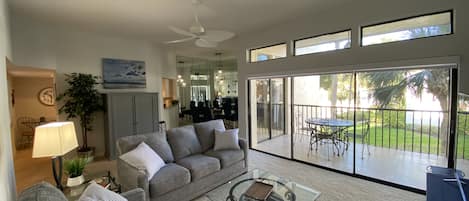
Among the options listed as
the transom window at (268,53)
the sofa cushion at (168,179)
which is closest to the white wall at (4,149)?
the sofa cushion at (168,179)

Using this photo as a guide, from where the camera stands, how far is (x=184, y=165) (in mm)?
3016

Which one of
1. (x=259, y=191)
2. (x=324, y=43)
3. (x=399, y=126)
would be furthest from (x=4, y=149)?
(x=399, y=126)

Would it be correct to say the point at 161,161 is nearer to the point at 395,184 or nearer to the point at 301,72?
the point at 301,72

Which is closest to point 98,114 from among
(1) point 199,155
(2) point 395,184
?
(1) point 199,155

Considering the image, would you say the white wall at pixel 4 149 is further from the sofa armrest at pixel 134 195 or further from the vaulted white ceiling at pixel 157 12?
the vaulted white ceiling at pixel 157 12

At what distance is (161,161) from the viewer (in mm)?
2885

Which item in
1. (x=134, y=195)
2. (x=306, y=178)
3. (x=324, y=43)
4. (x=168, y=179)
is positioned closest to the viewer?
(x=134, y=195)

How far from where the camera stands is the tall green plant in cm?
452

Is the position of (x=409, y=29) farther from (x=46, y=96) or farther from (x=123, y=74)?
(x=46, y=96)

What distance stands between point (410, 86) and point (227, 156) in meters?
3.36

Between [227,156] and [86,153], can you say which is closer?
[227,156]

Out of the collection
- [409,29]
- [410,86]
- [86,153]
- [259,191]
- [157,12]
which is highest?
[157,12]

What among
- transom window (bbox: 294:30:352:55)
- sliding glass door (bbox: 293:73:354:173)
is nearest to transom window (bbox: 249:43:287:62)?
transom window (bbox: 294:30:352:55)

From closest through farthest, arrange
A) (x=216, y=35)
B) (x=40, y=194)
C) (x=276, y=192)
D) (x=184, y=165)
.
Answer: (x=40, y=194) < (x=276, y=192) < (x=184, y=165) < (x=216, y=35)
